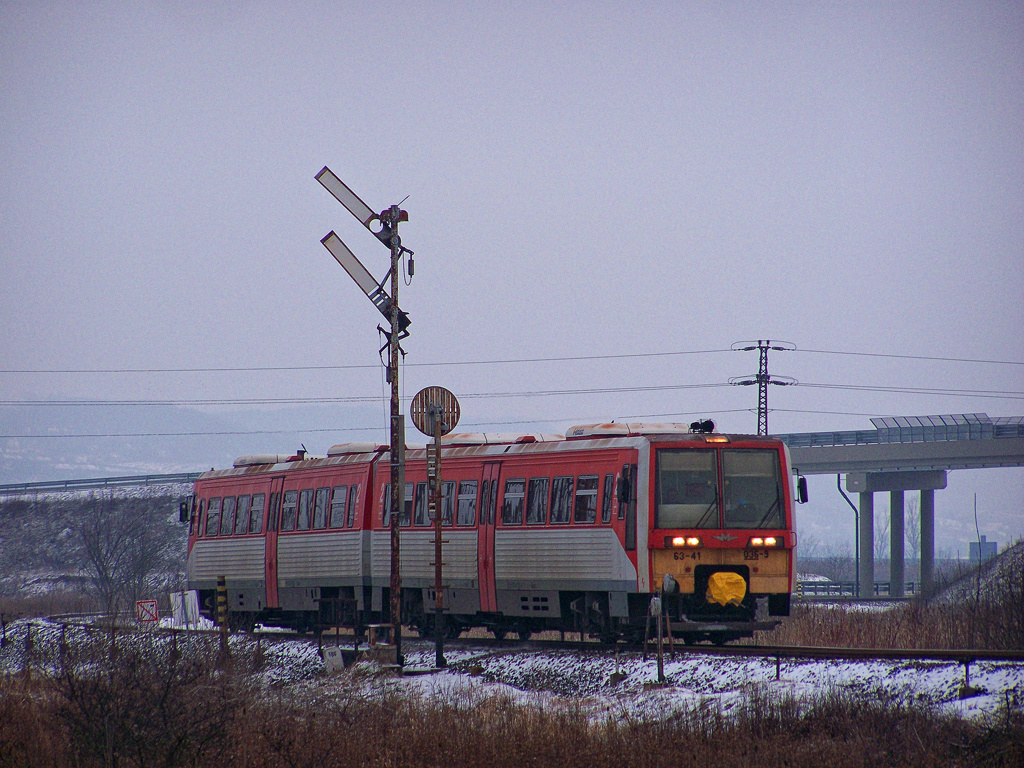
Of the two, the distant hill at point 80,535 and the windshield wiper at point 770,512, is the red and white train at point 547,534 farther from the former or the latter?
the distant hill at point 80,535

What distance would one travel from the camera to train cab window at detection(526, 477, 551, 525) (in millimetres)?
21000

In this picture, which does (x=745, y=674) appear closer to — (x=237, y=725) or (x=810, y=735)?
(x=810, y=735)

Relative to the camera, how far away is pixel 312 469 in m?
26.2

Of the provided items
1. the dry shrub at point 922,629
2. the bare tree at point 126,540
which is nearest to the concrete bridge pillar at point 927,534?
the bare tree at point 126,540

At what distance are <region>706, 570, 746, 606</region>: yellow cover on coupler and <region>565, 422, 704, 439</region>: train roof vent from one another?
8.99 ft

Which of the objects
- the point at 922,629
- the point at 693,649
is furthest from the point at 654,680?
the point at 922,629

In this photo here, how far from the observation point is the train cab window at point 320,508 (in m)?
25.6

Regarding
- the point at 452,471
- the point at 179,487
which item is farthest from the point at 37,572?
the point at 452,471

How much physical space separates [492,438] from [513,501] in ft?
6.99

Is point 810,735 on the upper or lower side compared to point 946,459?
lower

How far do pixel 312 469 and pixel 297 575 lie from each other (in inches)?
85.1

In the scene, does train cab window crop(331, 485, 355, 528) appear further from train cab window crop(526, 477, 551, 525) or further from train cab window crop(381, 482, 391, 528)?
train cab window crop(526, 477, 551, 525)

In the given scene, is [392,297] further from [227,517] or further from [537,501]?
[227,517]

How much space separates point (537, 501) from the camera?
21.2m
